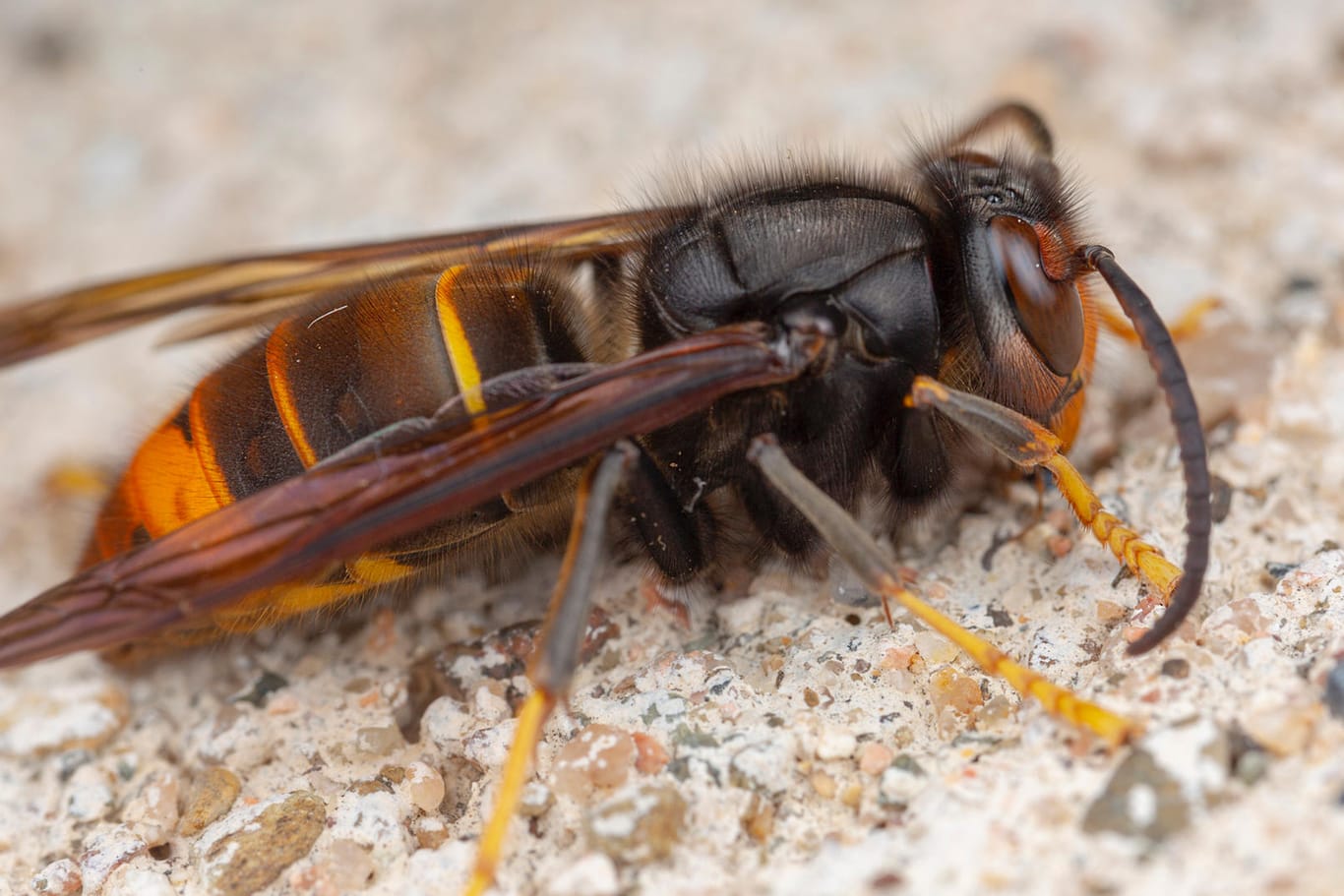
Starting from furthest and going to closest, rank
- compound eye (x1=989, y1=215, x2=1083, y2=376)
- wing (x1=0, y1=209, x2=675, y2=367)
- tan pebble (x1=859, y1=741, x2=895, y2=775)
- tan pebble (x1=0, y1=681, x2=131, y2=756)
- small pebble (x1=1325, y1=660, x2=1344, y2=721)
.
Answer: wing (x1=0, y1=209, x2=675, y2=367) < tan pebble (x1=0, y1=681, x2=131, y2=756) < compound eye (x1=989, y1=215, x2=1083, y2=376) < tan pebble (x1=859, y1=741, x2=895, y2=775) < small pebble (x1=1325, y1=660, x2=1344, y2=721)

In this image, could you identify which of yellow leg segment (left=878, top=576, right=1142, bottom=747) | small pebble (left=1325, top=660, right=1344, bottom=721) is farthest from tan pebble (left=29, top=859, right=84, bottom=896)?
small pebble (left=1325, top=660, right=1344, bottom=721)

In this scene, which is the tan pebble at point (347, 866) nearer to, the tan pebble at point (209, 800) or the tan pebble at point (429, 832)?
the tan pebble at point (429, 832)

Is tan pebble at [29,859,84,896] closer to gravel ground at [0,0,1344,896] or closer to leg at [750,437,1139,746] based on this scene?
gravel ground at [0,0,1344,896]

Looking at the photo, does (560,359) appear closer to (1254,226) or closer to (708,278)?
(708,278)

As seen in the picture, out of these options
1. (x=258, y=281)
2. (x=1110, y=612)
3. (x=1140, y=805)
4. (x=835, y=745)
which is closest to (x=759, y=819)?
(x=835, y=745)

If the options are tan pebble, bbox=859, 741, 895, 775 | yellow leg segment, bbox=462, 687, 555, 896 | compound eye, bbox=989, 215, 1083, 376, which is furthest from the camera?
compound eye, bbox=989, 215, 1083, 376

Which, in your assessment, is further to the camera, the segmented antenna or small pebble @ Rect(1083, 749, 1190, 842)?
the segmented antenna

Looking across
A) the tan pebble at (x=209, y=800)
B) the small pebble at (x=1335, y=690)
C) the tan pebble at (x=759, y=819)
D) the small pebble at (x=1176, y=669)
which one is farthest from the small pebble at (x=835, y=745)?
the tan pebble at (x=209, y=800)
